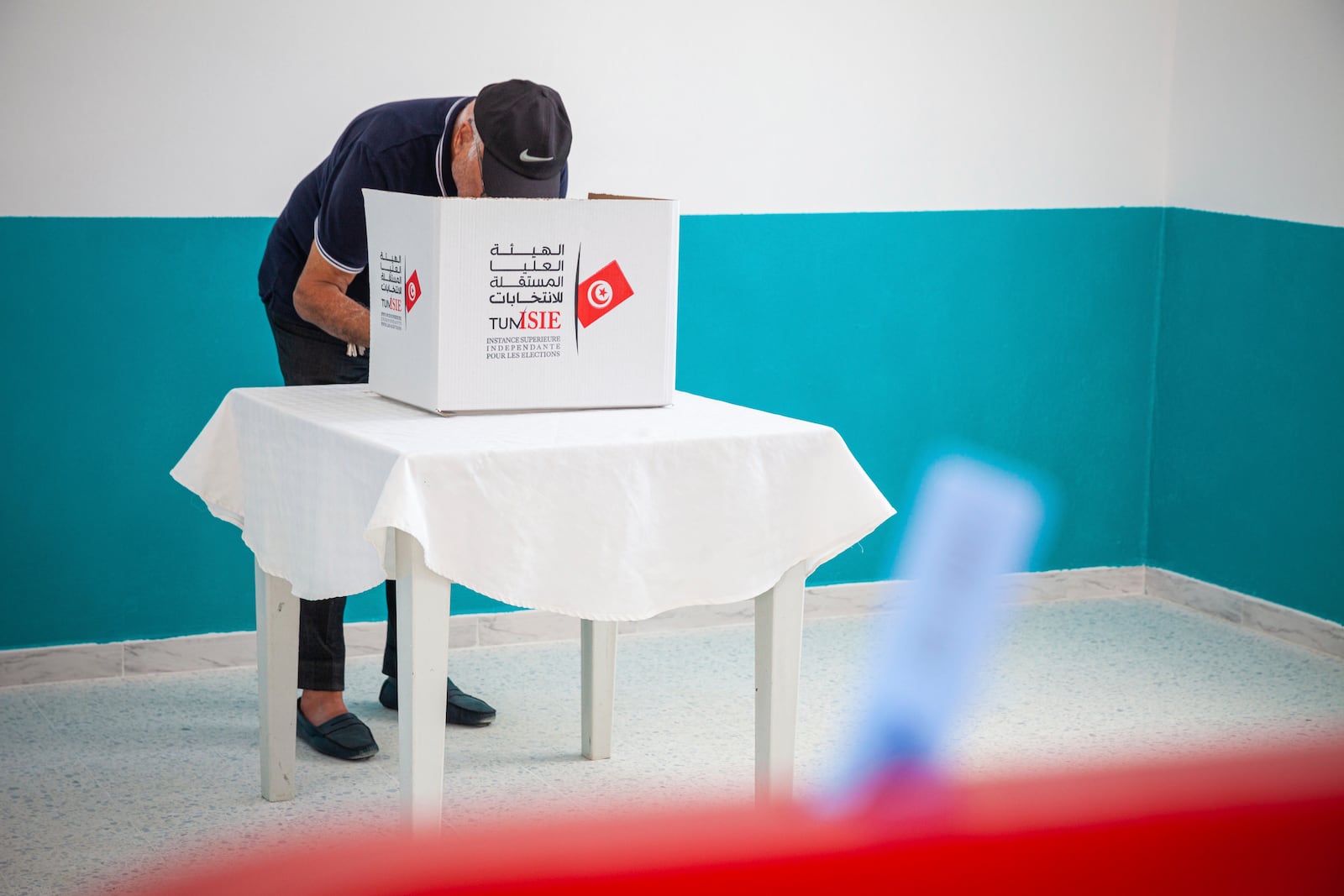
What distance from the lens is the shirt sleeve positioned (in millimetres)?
2402

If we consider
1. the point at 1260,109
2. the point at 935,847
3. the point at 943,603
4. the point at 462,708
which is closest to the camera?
the point at 935,847

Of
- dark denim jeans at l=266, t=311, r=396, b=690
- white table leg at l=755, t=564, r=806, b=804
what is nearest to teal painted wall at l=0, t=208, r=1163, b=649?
dark denim jeans at l=266, t=311, r=396, b=690

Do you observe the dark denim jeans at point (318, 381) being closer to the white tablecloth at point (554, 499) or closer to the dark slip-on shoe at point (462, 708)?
the dark slip-on shoe at point (462, 708)

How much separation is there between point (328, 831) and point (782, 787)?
760mm

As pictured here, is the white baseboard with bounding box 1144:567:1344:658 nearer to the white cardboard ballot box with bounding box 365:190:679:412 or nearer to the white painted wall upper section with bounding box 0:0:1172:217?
the white painted wall upper section with bounding box 0:0:1172:217

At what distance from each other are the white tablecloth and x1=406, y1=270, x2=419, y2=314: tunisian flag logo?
0.16 metres

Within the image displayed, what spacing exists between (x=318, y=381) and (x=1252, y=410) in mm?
2526

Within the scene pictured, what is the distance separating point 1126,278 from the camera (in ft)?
13.7

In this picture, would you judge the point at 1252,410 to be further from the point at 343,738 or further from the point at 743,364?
the point at 343,738

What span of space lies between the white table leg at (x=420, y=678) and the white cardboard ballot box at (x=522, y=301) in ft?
1.02

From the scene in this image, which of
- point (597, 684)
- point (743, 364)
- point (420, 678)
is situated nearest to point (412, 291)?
point (420, 678)

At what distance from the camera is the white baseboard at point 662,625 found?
320cm

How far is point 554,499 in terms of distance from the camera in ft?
6.31

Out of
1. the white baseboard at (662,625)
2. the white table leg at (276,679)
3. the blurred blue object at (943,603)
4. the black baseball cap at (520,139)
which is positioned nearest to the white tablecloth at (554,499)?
the white table leg at (276,679)
